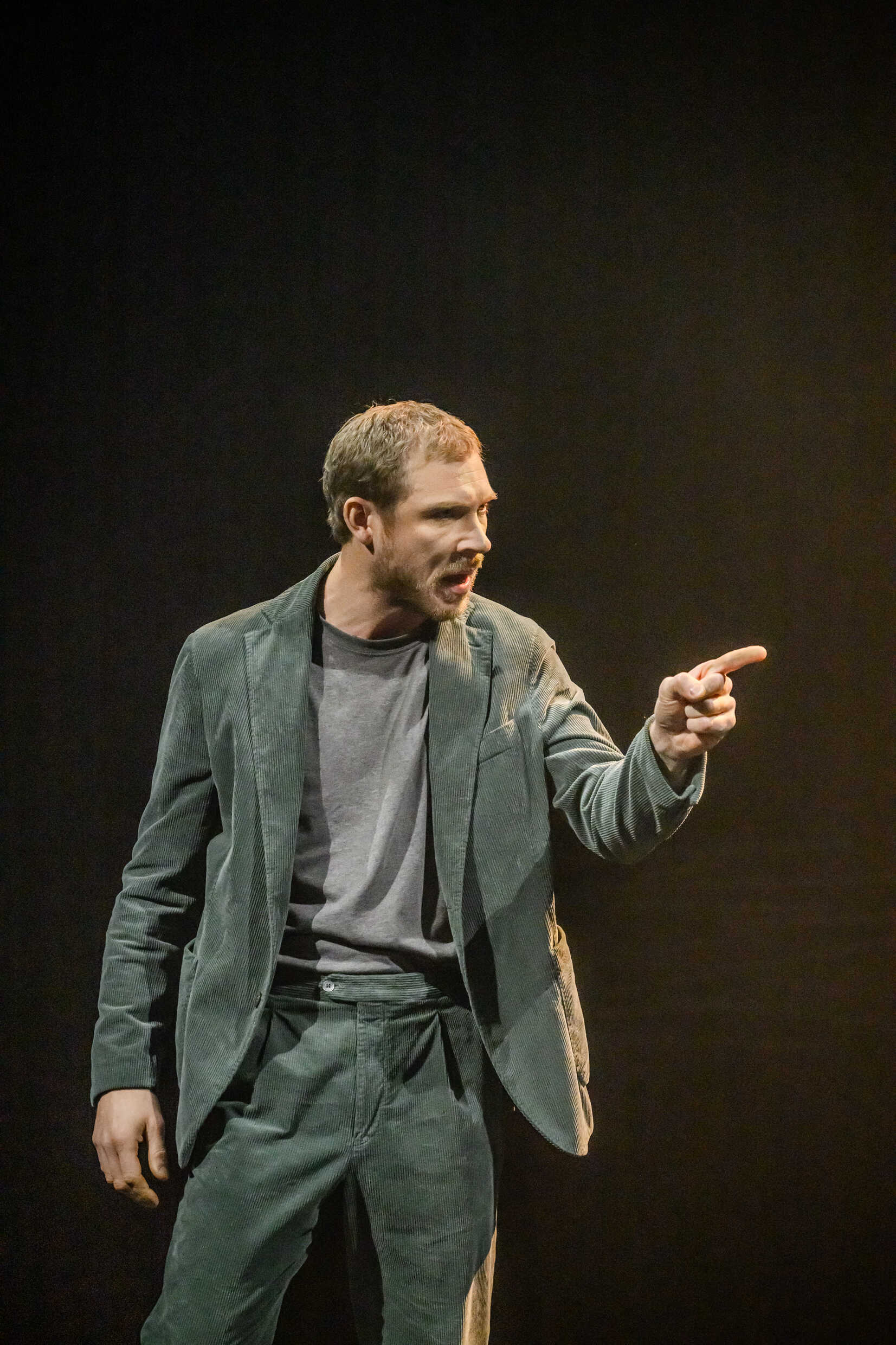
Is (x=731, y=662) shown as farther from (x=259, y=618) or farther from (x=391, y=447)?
(x=259, y=618)

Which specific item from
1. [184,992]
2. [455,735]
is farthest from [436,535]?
[184,992]

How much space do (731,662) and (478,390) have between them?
0.90 m

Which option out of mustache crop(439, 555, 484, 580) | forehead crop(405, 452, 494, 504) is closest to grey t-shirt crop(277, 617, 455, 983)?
mustache crop(439, 555, 484, 580)

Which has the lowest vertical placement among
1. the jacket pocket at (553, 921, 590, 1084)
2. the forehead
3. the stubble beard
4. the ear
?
the jacket pocket at (553, 921, 590, 1084)

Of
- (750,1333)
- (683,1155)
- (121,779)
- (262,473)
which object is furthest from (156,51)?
(750,1333)

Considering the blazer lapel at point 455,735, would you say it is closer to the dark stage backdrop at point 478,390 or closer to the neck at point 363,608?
the neck at point 363,608

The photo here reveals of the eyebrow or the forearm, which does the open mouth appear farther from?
the forearm

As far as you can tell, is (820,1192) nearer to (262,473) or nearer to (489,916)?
(489,916)

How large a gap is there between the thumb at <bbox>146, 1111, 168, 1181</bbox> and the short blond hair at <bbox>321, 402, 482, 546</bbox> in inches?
40.5

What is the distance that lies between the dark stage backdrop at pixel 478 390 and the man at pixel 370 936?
0.35 m

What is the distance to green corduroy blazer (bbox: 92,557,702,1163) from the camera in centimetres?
165

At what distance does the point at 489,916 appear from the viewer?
5.47ft

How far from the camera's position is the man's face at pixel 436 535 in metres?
1.67

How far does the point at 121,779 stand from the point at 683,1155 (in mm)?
1314
